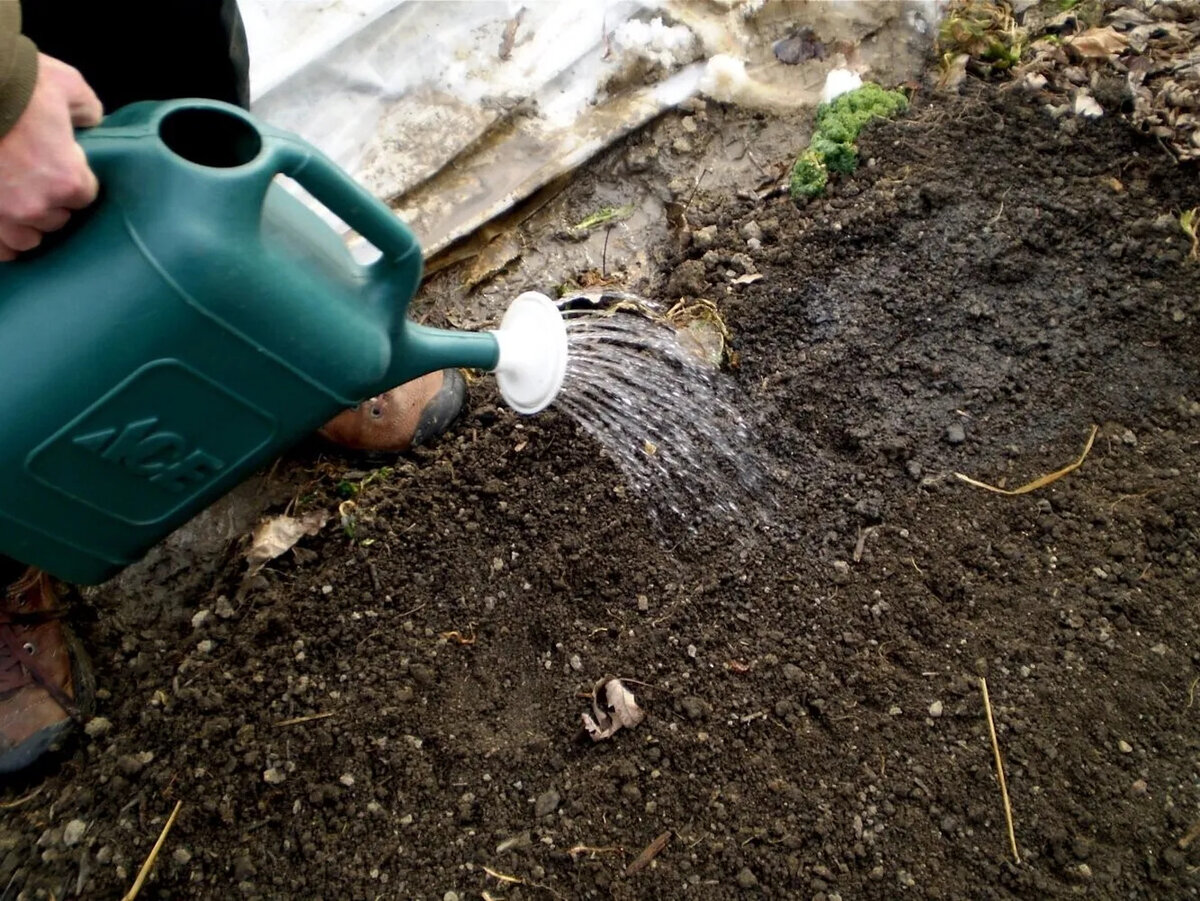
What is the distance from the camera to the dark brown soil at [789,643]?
1327 mm

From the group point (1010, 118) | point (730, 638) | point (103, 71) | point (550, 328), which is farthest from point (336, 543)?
point (1010, 118)

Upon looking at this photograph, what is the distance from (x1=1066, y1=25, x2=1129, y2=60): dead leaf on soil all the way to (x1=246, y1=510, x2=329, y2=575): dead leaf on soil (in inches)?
76.4

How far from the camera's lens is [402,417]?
A: 1.64m

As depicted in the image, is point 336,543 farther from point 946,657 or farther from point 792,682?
point 946,657

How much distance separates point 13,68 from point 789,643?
1284 mm

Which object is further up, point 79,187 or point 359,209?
point 79,187

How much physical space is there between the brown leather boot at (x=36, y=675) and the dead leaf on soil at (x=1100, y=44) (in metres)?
2.39

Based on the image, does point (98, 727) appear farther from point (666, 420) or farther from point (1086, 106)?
point (1086, 106)

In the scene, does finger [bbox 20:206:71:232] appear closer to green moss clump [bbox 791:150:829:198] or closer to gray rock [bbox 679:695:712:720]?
gray rock [bbox 679:695:712:720]

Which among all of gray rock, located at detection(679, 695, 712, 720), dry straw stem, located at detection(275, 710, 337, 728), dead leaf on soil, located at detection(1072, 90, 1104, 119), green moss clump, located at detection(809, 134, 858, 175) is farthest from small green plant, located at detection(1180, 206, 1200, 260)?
dry straw stem, located at detection(275, 710, 337, 728)

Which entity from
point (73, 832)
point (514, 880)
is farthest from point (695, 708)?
point (73, 832)

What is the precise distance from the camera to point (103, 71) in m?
1.33

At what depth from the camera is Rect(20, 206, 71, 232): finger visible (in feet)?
2.85

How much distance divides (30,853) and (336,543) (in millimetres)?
633
